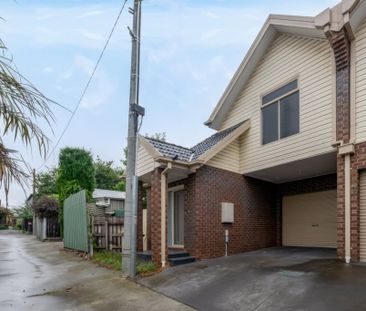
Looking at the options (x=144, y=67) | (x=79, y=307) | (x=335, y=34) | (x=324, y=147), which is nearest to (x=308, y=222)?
(x=324, y=147)

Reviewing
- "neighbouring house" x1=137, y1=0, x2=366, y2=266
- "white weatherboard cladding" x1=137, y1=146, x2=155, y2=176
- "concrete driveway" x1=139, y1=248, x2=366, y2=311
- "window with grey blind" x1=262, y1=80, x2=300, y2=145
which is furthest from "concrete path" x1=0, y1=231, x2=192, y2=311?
"window with grey blind" x1=262, y1=80, x2=300, y2=145

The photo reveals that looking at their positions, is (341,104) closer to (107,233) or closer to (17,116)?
(17,116)

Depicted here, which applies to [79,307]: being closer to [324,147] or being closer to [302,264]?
[302,264]

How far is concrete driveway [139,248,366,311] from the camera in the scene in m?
6.09

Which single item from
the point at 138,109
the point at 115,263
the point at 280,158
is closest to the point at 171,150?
the point at 138,109

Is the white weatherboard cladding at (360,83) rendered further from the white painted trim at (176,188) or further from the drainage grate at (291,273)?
the white painted trim at (176,188)

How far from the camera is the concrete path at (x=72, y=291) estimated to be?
712cm

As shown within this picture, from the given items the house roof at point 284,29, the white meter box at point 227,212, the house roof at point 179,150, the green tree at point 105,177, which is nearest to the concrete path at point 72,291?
the white meter box at point 227,212

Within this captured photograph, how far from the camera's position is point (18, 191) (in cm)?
198

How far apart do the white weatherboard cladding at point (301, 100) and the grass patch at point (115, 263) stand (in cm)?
459

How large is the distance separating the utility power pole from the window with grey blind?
13.8ft

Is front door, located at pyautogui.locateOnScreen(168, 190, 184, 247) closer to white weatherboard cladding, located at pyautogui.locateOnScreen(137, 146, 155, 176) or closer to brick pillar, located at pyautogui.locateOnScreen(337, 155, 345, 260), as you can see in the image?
white weatherboard cladding, located at pyautogui.locateOnScreen(137, 146, 155, 176)

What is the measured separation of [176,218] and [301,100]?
18.8 ft

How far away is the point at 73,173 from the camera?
21.9 m
